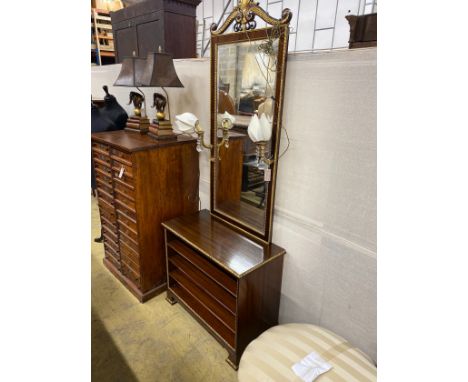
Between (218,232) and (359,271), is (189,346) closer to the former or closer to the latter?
(218,232)

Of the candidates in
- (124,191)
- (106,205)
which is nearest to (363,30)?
(124,191)

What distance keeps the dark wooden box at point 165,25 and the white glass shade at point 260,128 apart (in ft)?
3.65

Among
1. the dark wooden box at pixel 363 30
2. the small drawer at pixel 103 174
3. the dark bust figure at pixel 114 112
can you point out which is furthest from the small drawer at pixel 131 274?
the dark wooden box at pixel 363 30

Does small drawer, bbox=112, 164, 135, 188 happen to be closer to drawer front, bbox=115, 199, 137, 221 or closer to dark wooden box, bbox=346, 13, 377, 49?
drawer front, bbox=115, 199, 137, 221

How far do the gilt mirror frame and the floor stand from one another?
0.70 meters

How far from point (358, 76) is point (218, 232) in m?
1.05

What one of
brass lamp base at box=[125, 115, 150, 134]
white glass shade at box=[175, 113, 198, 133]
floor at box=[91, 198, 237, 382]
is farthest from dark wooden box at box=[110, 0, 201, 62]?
floor at box=[91, 198, 237, 382]

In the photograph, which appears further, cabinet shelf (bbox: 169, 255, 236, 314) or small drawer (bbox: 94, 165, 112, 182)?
small drawer (bbox: 94, 165, 112, 182)

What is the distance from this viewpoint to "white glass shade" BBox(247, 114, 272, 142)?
130cm

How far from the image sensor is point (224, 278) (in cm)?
155

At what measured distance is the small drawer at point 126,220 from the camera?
1.76m

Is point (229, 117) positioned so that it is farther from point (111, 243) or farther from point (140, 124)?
point (111, 243)

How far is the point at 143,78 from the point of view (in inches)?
64.9

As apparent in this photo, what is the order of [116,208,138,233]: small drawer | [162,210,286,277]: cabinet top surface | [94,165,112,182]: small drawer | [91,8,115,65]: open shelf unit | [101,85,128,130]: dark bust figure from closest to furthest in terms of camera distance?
[162,210,286,277]: cabinet top surface < [116,208,138,233]: small drawer < [94,165,112,182]: small drawer < [101,85,128,130]: dark bust figure < [91,8,115,65]: open shelf unit
